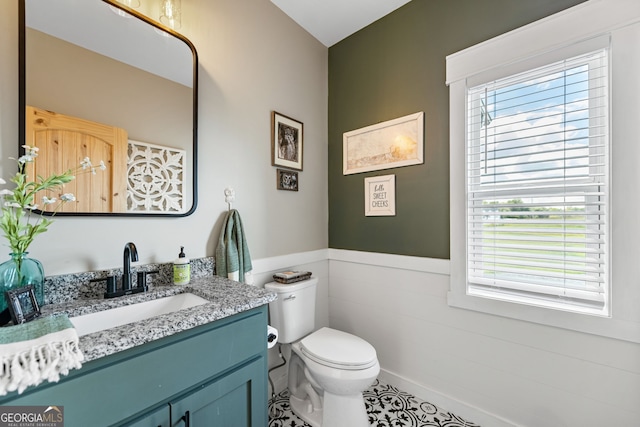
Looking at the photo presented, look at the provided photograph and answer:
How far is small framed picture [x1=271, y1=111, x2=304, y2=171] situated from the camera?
1.83 metres

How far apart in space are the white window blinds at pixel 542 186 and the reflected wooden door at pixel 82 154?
72.2 inches

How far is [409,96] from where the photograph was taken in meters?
1.81

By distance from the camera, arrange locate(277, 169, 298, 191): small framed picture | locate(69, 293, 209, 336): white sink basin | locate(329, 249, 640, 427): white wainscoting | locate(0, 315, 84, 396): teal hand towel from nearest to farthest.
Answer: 1. locate(0, 315, 84, 396): teal hand towel
2. locate(69, 293, 209, 336): white sink basin
3. locate(329, 249, 640, 427): white wainscoting
4. locate(277, 169, 298, 191): small framed picture

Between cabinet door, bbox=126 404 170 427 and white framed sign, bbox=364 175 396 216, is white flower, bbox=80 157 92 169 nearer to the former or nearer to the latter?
cabinet door, bbox=126 404 170 427

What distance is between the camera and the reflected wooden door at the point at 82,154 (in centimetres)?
98

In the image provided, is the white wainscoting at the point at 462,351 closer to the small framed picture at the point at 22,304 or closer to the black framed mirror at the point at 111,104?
the black framed mirror at the point at 111,104

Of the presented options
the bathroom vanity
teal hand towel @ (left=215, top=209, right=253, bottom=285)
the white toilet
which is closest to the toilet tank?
the white toilet

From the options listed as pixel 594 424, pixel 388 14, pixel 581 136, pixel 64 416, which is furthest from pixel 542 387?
pixel 388 14

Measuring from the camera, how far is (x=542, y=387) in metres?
1.35

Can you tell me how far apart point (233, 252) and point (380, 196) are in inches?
43.5

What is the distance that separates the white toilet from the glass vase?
103 centimetres

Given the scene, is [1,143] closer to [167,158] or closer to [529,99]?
[167,158]

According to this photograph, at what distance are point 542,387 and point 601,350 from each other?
34cm

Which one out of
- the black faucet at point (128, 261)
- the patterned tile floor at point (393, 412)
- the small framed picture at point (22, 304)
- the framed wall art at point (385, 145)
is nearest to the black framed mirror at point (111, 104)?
the black faucet at point (128, 261)
